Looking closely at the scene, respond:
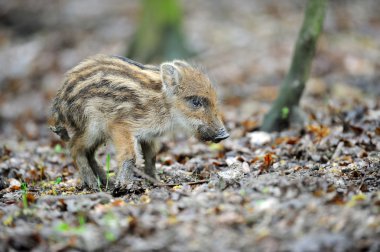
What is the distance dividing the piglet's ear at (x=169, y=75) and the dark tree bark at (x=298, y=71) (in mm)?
2245

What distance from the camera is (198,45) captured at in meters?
15.3

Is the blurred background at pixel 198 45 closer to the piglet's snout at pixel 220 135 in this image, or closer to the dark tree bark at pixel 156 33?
the dark tree bark at pixel 156 33

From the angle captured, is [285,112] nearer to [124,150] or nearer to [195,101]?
[195,101]

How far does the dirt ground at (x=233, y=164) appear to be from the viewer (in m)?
4.29

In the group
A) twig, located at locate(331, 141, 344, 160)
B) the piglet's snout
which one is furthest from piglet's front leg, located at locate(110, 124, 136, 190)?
twig, located at locate(331, 141, 344, 160)

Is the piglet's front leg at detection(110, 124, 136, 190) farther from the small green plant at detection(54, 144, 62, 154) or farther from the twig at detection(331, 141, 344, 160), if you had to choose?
the twig at detection(331, 141, 344, 160)

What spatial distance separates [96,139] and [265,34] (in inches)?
393

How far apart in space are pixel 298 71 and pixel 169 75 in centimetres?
236

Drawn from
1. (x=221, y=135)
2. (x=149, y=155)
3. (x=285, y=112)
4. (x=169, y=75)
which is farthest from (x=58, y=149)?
(x=285, y=112)

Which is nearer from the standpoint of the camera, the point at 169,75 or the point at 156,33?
the point at 169,75

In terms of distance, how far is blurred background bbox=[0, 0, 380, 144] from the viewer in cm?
1171

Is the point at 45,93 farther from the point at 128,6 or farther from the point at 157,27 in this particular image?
the point at 128,6

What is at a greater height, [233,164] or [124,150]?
[124,150]

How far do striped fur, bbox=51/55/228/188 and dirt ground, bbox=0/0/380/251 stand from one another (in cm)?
40
